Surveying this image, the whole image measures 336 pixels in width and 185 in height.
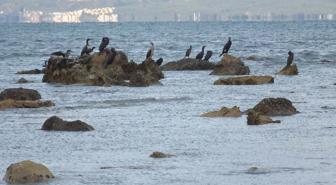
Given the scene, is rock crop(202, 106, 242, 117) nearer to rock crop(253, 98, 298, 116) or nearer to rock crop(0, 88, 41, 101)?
rock crop(253, 98, 298, 116)

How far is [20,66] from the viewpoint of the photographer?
4431 cm

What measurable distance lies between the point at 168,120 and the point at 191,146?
376cm

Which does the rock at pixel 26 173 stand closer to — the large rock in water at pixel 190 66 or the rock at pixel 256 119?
the rock at pixel 256 119

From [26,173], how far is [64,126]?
5.03m

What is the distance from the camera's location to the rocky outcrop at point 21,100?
72.3 ft

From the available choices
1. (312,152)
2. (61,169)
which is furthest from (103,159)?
(312,152)

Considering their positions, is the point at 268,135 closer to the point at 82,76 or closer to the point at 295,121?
the point at 295,121

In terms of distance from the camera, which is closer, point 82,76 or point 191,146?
point 191,146

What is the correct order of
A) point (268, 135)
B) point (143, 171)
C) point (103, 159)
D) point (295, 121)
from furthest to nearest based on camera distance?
point (295, 121) → point (268, 135) → point (103, 159) → point (143, 171)

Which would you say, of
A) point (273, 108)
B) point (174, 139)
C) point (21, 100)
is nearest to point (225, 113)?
point (273, 108)

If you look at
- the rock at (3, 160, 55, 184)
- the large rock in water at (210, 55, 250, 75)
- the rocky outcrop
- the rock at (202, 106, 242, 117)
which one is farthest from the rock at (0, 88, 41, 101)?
the large rock in water at (210, 55, 250, 75)

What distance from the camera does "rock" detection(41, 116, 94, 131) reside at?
1738 centimetres

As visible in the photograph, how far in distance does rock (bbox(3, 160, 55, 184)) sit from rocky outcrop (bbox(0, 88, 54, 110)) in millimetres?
9421

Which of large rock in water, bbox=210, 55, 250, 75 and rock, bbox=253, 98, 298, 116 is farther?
large rock in water, bbox=210, 55, 250, 75
